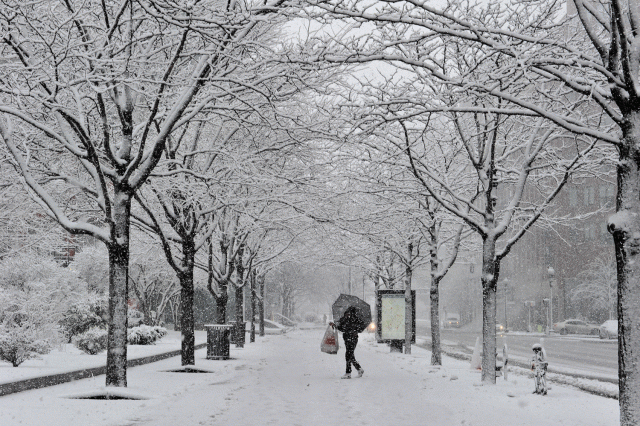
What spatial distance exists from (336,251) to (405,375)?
18719 mm

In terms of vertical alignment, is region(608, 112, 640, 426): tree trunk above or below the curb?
above

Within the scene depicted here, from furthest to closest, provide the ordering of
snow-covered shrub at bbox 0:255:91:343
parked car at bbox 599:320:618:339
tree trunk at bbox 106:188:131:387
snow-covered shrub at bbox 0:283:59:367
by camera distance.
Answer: parked car at bbox 599:320:618:339 < snow-covered shrub at bbox 0:255:91:343 < snow-covered shrub at bbox 0:283:59:367 < tree trunk at bbox 106:188:131:387

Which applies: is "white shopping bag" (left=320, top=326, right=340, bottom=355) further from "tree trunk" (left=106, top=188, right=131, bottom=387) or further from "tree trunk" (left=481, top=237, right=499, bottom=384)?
"tree trunk" (left=106, top=188, right=131, bottom=387)

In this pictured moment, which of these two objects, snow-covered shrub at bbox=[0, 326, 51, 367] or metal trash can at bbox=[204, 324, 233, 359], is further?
metal trash can at bbox=[204, 324, 233, 359]

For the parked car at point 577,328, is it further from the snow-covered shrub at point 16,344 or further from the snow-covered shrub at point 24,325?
the snow-covered shrub at point 16,344

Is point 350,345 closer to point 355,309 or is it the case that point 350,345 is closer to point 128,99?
point 355,309

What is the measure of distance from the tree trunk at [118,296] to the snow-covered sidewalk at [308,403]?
0.45 meters

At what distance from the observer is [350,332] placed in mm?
15516

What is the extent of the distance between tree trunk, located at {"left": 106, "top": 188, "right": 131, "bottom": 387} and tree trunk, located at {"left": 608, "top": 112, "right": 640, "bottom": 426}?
797 cm

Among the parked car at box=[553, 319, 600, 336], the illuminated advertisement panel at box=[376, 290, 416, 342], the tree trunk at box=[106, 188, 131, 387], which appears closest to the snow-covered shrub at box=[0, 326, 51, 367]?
the tree trunk at box=[106, 188, 131, 387]

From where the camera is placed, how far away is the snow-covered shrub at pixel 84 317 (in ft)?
80.9

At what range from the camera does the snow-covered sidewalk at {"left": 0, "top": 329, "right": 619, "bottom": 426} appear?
9.17 metres

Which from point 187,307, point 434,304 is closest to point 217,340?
point 187,307

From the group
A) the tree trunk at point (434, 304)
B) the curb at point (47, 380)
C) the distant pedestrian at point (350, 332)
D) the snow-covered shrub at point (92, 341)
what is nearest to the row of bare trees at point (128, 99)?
the curb at point (47, 380)
